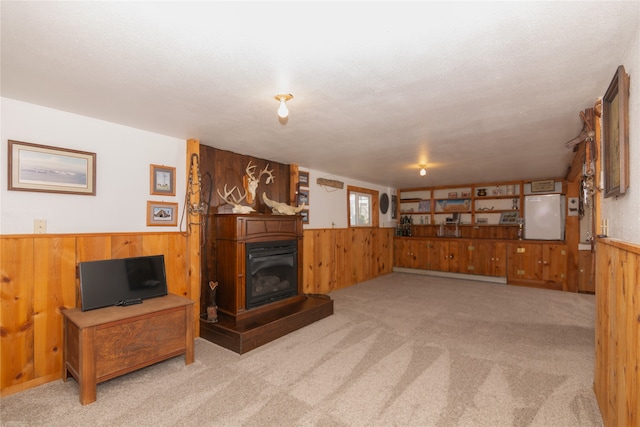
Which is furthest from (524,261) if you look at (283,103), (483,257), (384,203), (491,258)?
(283,103)

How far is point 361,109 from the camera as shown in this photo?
247 centimetres

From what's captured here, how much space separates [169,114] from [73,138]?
0.89 metres

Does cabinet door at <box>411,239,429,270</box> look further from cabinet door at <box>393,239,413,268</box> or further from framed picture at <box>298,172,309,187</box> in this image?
framed picture at <box>298,172,309,187</box>

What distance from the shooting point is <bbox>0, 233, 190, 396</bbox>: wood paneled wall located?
91.6 inches

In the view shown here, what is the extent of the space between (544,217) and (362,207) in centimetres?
377

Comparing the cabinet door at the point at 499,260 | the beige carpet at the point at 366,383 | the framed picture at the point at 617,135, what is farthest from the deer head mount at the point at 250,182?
the cabinet door at the point at 499,260

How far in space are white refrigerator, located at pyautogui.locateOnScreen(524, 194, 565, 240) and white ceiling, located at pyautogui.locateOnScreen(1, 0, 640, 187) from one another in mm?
3836

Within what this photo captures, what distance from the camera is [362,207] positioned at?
7125mm

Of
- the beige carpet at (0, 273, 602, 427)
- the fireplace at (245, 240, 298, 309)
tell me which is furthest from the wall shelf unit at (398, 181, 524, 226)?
the fireplace at (245, 240, 298, 309)

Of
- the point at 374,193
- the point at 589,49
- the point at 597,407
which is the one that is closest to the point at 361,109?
the point at 589,49

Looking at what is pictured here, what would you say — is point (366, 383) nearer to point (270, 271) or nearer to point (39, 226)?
point (270, 271)

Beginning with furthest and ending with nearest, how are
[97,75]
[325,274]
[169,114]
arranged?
[325,274]
[169,114]
[97,75]

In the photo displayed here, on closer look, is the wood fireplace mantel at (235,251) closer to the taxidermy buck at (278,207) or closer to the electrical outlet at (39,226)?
the taxidermy buck at (278,207)

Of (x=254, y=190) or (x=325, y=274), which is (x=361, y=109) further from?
(x=325, y=274)
